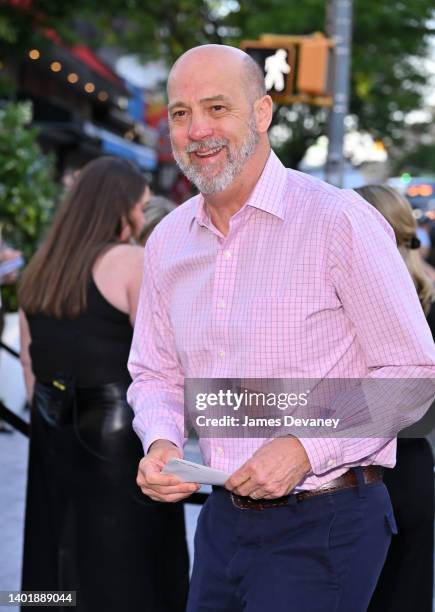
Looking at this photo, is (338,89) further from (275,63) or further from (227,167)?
(227,167)

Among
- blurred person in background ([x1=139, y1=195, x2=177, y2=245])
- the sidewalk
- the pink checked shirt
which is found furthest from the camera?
the sidewalk

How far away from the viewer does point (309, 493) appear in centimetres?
273

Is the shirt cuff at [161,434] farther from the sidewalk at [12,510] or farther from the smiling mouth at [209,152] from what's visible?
the sidewalk at [12,510]

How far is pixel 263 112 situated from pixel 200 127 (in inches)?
7.4

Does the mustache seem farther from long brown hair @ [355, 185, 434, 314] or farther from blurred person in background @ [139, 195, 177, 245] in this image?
blurred person in background @ [139, 195, 177, 245]

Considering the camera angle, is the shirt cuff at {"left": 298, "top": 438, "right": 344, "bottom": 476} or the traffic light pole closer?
the shirt cuff at {"left": 298, "top": 438, "right": 344, "bottom": 476}

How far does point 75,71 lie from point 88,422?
23.6 m

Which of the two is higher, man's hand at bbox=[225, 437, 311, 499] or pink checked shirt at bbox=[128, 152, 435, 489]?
pink checked shirt at bbox=[128, 152, 435, 489]

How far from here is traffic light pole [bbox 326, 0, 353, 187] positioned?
12586 mm

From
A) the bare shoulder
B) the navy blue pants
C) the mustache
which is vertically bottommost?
the navy blue pants

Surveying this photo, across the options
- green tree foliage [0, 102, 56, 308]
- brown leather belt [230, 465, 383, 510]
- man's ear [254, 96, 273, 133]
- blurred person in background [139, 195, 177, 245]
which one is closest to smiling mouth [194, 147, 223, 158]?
man's ear [254, 96, 273, 133]

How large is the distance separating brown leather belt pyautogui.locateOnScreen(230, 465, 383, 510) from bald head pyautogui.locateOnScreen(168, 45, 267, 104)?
95 centimetres

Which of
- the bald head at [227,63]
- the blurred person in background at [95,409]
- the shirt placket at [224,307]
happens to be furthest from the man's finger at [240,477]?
the blurred person in background at [95,409]

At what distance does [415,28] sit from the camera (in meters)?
23.4
